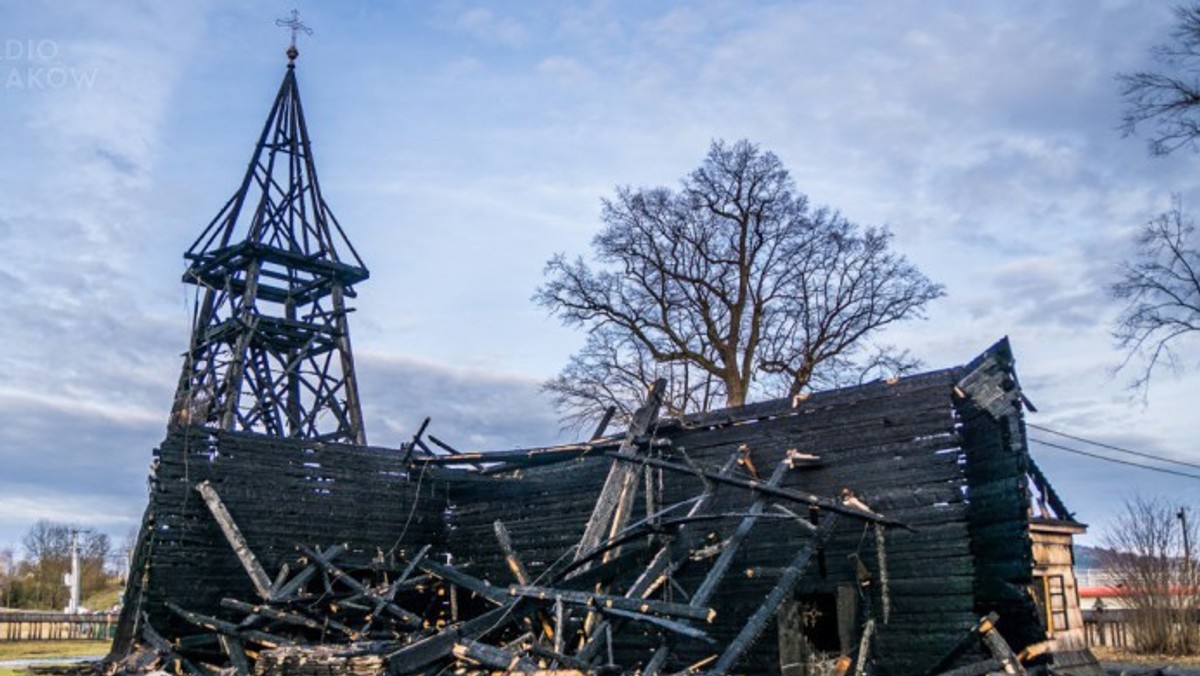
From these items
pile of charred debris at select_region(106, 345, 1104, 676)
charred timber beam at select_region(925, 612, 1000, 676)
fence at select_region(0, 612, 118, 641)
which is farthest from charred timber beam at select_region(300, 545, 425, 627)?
fence at select_region(0, 612, 118, 641)

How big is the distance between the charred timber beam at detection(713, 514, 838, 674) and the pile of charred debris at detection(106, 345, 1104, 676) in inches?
1.3

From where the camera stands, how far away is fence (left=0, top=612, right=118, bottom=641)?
120 ft

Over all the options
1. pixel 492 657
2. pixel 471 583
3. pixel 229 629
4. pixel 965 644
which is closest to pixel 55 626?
pixel 229 629

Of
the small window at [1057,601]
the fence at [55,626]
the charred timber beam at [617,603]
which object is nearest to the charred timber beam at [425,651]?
the charred timber beam at [617,603]

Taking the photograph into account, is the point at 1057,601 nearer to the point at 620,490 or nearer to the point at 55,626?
the point at 620,490

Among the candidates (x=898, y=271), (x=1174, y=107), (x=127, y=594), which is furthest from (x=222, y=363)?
(x=1174, y=107)

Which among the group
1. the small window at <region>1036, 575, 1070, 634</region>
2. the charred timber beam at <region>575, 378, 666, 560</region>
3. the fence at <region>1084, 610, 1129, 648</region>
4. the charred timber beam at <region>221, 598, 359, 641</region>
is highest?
the charred timber beam at <region>575, 378, 666, 560</region>

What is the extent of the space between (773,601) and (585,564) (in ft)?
10.0

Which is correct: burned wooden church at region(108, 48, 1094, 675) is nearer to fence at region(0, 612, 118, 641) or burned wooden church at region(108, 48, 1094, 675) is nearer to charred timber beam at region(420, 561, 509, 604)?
charred timber beam at region(420, 561, 509, 604)

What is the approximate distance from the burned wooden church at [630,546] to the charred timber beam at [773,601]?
0.03m

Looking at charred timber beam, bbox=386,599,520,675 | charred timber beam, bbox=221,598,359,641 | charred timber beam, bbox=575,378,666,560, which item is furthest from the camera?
charred timber beam, bbox=575,378,666,560

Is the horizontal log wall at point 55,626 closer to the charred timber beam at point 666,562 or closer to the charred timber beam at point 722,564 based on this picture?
the charred timber beam at point 666,562

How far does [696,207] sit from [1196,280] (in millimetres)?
14011

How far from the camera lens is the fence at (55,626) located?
3653cm
